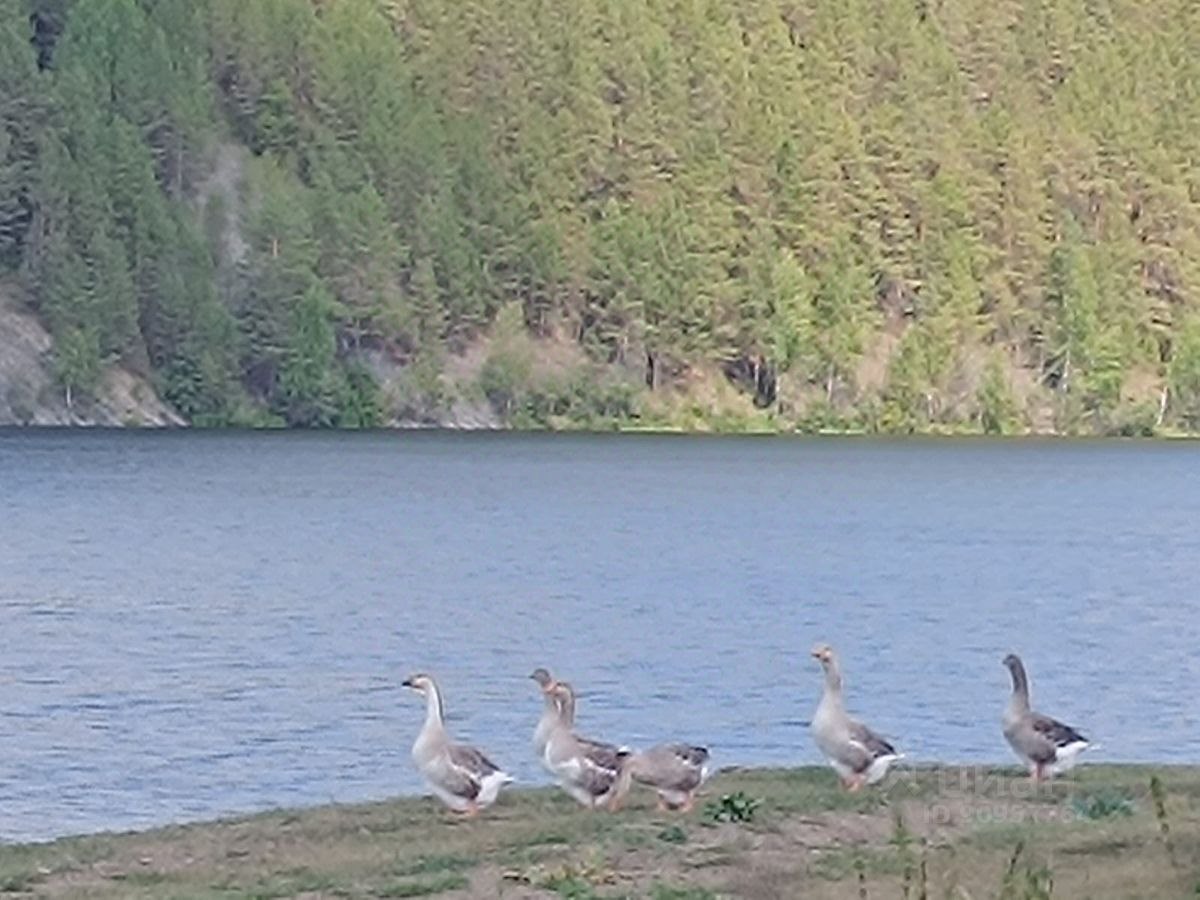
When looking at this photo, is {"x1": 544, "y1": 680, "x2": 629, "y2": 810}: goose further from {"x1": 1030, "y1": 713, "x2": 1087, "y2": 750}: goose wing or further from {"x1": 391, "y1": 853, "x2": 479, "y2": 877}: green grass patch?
{"x1": 1030, "y1": 713, "x2": 1087, "y2": 750}: goose wing

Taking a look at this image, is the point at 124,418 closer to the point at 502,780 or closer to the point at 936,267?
the point at 936,267

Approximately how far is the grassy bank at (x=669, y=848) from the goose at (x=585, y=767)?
10.4 inches

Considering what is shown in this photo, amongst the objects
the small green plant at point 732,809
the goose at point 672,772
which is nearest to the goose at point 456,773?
the goose at point 672,772

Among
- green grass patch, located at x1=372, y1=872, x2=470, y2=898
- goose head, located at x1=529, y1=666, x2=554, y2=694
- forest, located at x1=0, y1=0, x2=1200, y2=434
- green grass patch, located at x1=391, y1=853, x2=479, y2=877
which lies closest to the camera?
green grass patch, located at x1=372, y1=872, x2=470, y2=898

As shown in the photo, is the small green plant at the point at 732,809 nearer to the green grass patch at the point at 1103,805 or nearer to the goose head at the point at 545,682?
the goose head at the point at 545,682

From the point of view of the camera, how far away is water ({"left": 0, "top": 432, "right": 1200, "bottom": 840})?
42.2 meters

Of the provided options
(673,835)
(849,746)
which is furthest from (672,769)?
(849,746)

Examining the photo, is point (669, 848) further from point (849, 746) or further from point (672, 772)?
point (849, 746)

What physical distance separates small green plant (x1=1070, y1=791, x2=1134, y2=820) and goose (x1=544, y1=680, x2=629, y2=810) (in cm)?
352

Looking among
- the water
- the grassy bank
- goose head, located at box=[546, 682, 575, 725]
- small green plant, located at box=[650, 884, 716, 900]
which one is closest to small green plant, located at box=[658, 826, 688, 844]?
the grassy bank

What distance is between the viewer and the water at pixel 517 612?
42.2 meters

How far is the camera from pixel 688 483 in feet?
410

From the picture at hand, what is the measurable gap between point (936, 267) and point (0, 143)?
6326cm

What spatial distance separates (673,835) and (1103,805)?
12.3 feet
